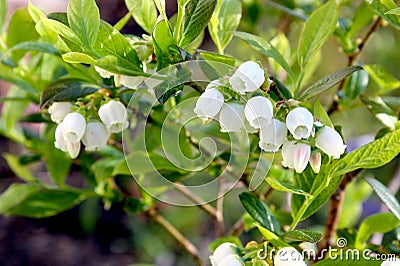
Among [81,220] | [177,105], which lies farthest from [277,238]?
[81,220]

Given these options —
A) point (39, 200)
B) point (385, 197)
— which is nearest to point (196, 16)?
point (385, 197)

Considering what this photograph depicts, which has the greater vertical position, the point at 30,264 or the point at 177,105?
the point at 177,105

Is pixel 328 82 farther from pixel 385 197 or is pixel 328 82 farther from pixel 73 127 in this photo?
pixel 73 127

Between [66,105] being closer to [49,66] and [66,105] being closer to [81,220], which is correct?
[49,66]

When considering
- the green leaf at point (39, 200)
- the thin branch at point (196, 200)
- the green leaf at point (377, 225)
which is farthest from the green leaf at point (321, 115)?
the green leaf at point (39, 200)

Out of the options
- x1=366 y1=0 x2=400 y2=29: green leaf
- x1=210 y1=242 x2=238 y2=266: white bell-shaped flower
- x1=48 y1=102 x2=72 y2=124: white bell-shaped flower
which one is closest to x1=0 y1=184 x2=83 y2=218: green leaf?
x1=48 y1=102 x2=72 y2=124: white bell-shaped flower
